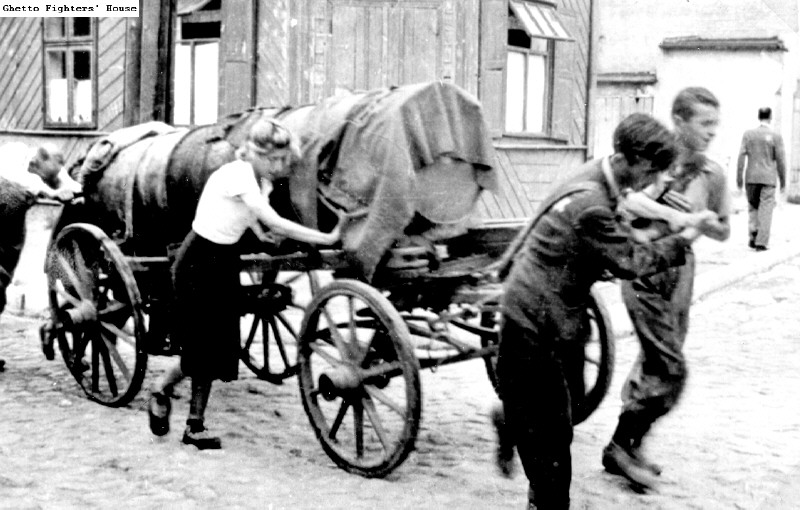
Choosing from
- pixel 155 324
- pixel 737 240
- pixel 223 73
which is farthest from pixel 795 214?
pixel 155 324

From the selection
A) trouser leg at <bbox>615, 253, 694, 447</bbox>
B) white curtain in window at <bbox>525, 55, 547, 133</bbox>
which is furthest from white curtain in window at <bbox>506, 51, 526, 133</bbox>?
trouser leg at <bbox>615, 253, 694, 447</bbox>

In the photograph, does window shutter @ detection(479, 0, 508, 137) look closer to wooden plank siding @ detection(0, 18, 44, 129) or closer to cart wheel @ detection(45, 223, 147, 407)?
wooden plank siding @ detection(0, 18, 44, 129)

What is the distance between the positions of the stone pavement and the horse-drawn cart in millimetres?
3390

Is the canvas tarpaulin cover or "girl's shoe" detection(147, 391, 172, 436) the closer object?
the canvas tarpaulin cover

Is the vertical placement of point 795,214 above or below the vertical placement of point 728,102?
below

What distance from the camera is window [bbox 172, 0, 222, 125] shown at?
14117mm

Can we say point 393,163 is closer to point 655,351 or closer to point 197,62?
point 655,351

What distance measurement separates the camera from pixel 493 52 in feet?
46.5

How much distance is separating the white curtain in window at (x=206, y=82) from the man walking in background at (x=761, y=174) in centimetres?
714

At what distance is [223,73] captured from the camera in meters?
13.9

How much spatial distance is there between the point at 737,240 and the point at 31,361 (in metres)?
11.7

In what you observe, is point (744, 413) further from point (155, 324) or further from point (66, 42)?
point (66, 42)

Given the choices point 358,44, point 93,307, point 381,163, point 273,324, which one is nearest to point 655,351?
point 381,163

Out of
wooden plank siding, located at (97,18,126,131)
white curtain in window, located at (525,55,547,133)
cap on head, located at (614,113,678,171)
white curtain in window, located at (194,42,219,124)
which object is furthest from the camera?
wooden plank siding, located at (97,18,126,131)
